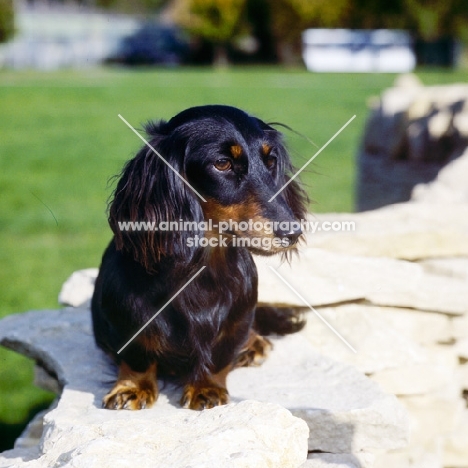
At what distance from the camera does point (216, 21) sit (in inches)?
1732

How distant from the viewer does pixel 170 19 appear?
47531mm

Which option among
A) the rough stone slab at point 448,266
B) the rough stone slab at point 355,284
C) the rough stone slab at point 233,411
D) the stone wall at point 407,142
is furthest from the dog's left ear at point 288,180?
the stone wall at point 407,142

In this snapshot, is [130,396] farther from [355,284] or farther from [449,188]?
[449,188]

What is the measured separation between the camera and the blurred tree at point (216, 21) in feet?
143

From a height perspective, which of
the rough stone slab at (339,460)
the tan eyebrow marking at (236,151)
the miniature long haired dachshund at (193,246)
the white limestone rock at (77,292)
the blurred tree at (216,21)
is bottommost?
the blurred tree at (216,21)

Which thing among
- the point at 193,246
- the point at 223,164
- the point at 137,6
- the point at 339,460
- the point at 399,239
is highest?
the point at 223,164

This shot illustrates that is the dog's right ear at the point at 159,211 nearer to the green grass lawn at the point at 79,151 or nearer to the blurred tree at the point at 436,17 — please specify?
the green grass lawn at the point at 79,151

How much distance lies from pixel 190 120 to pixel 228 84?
79.5 ft

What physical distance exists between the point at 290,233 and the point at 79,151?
1169 cm

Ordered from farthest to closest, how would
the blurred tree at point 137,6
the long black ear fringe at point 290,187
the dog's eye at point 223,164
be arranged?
the blurred tree at point 137,6
the long black ear fringe at point 290,187
the dog's eye at point 223,164

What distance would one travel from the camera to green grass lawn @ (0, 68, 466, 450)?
19.5 ft

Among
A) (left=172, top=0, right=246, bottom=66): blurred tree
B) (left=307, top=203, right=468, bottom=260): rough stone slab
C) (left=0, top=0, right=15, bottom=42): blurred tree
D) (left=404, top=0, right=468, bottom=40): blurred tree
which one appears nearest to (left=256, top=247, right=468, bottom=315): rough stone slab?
(left=307, top=203, right=468, bottom=260): rough stone slab

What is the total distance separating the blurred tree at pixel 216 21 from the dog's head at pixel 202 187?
42.3 metres

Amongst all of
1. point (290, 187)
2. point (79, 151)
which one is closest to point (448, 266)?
point (290, 187)
